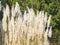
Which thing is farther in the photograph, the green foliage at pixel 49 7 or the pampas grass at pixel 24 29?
the green foliage at pixel 49 7

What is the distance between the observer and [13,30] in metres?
3.15

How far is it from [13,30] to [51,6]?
1744mm

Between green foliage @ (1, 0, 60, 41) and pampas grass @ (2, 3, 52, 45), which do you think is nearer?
pampas grass @ (2, 3, 52, 45)

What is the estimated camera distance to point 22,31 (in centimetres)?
314

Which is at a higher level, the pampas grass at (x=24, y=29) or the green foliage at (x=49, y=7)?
the green foliage at (x=49, y=7)

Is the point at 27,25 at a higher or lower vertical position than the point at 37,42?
higher

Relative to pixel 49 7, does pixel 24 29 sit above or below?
below

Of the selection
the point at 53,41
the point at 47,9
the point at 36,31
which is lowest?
the point at 53,41

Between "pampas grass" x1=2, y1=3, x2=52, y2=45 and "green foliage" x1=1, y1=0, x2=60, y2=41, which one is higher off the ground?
"green foliage" x1=1, y1=0, x2=60, y2=41

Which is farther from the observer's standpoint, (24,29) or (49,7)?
(49,7)

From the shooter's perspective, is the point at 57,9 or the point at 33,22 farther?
the point at 57,9

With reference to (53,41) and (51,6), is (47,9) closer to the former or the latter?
(51,6)

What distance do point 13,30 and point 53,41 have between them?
1.93m

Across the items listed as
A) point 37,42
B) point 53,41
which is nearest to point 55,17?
point 53,41
